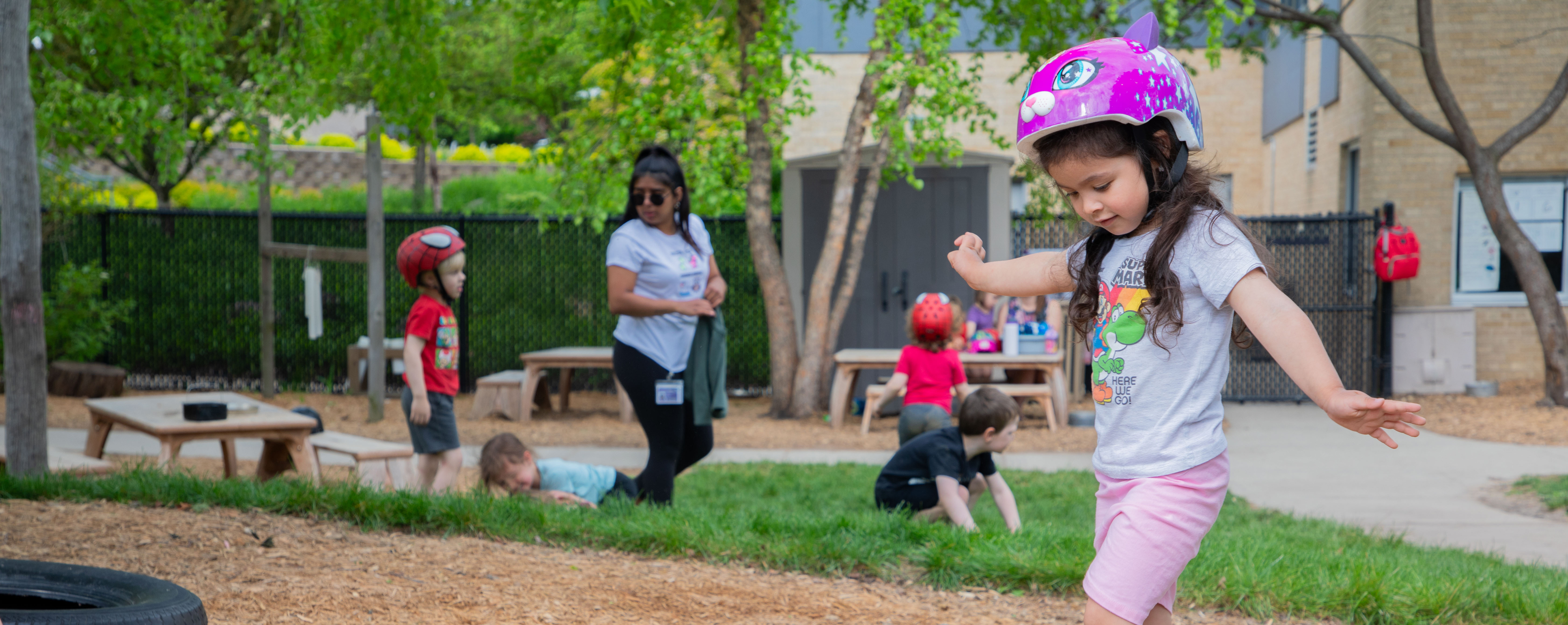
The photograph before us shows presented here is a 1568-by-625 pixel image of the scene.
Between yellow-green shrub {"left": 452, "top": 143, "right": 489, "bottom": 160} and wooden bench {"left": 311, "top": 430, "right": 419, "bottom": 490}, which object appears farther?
yellow-green shrub {"left": 452, "top": 143, "right": 489, "bottom": 160}

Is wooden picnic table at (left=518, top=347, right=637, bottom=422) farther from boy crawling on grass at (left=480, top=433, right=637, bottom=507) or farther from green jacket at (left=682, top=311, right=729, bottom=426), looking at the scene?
green jacket at (left=682, top=311, right=729, bottom=426)

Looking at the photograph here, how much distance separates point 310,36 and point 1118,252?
7.75 meters

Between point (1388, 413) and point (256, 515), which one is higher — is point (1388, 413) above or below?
above

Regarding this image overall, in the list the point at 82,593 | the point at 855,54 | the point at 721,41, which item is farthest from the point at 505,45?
the point at 82,593

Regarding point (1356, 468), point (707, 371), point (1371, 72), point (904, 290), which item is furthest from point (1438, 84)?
point (707, 371)

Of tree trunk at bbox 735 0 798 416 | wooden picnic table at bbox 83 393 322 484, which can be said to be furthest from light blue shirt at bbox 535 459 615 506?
tree trunk at bbox 735 0 798 416

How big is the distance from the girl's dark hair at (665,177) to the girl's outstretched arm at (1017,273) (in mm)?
2301

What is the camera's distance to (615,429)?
32.0 feet

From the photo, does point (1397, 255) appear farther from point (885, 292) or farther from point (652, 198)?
point (652, 198)

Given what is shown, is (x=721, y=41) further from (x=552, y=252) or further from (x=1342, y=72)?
(x=1342, y=72)

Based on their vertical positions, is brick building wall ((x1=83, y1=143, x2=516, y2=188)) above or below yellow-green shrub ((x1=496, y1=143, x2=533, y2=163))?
below

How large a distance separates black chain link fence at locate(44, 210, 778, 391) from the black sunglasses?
7.10 m

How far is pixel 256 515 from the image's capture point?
14.4 ft

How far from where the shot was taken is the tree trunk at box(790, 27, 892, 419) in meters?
10.2
